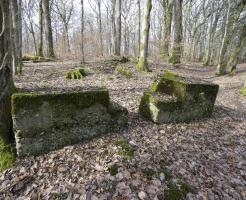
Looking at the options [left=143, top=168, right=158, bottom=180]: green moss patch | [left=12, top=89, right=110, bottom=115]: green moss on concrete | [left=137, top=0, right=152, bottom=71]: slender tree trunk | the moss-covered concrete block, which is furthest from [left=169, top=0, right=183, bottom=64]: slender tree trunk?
[left=143, top=168, right=158, bottom=180]: green moss patch

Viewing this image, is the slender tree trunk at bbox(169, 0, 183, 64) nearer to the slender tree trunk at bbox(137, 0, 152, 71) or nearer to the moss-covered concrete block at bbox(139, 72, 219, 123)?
the slender tree trunk at bbox(137, 0, 152, 71)

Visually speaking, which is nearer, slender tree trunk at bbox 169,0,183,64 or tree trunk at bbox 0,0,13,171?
tree trunk at bbox 0,0,13,171

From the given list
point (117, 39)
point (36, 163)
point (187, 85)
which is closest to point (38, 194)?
point (36, 163)

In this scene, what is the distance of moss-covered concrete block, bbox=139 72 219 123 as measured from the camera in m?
4.59

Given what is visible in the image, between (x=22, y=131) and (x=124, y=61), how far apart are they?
9490 mm

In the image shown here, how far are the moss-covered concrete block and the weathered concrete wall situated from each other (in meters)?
1.05

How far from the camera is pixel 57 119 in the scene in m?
3.38

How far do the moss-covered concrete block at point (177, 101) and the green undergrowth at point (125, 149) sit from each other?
1.27 m

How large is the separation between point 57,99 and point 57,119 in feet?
1.19

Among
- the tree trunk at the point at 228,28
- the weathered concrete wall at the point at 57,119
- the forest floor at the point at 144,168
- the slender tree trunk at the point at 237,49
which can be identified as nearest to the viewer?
the forest floor at the point at 144,168

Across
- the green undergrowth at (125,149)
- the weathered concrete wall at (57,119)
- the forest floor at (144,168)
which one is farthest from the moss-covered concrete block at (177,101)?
the green undergrowth at (125,149)

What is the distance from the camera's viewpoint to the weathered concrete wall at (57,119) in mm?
3076

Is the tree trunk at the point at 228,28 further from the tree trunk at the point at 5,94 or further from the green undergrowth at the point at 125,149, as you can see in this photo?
the tree trunk at the point at 5,94

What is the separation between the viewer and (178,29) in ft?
40.7
